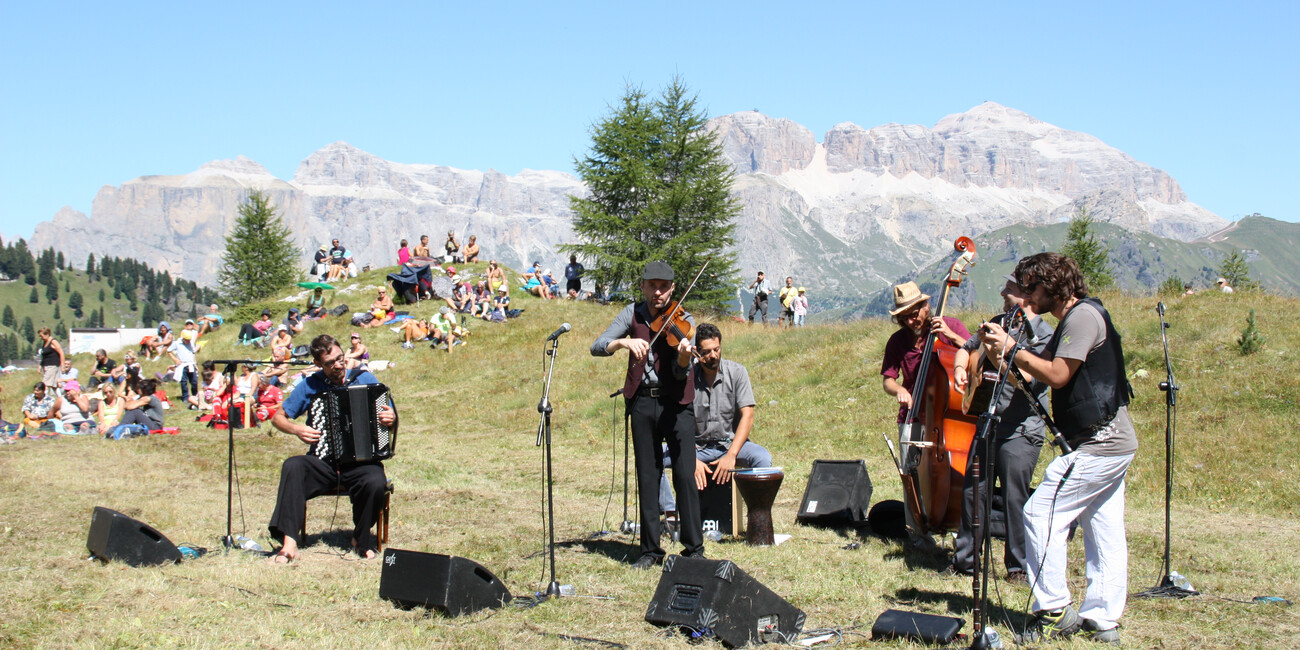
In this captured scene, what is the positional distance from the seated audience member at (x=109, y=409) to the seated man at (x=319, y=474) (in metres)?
12.8

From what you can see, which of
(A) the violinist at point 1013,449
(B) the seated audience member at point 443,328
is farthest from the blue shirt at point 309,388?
(B) the seated audience member at point 443,328

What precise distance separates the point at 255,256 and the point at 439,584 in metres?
55.5

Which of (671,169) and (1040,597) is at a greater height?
(671,169)

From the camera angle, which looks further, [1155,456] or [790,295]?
A: [790,295]

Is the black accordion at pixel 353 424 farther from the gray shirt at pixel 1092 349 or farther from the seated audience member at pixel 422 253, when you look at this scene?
the seated audience member at pixel 422 253

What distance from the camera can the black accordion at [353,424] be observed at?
734 centimetres

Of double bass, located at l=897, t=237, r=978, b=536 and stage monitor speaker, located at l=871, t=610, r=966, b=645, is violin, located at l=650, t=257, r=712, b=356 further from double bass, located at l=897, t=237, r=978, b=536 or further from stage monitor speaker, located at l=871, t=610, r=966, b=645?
stage monitor speaker, located at l=871, t=610, r=966, b=645

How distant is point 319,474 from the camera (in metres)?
7.42

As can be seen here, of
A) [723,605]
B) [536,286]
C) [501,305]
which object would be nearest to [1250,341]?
[723,605]

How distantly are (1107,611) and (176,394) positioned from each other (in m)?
23.4

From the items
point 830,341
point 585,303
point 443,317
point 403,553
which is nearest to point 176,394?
point 443,317

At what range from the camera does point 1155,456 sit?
11438 mm

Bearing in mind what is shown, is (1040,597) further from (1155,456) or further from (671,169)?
(671,169)

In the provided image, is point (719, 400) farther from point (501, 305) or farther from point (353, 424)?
point (501, 305)
